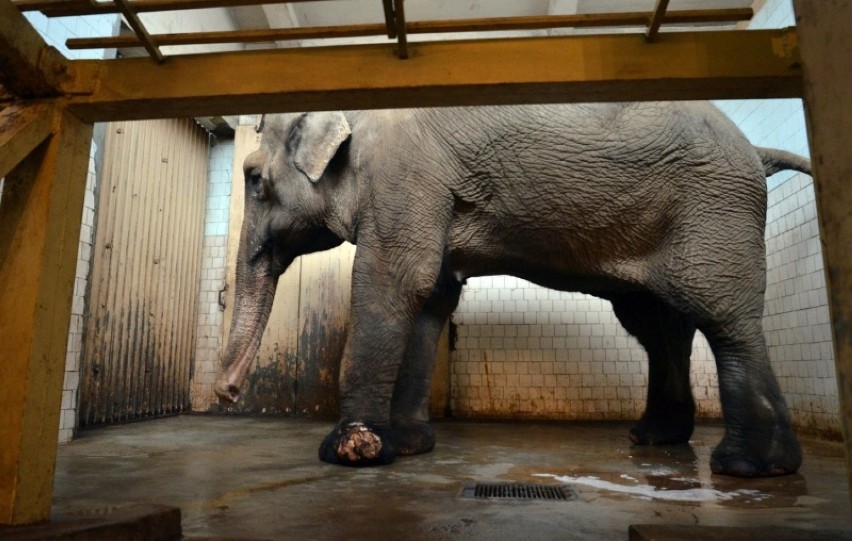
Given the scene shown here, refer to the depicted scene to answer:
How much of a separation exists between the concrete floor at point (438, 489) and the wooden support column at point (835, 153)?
2.72 ft

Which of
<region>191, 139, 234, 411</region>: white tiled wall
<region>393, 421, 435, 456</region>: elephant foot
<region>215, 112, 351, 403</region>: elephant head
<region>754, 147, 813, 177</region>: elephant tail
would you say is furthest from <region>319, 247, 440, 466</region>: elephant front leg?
<region>191, 139, 234, 411</region>: white tiled wall

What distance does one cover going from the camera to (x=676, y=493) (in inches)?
109

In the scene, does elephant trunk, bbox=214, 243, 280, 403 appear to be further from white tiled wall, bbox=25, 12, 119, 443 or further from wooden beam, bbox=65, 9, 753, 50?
wooden beam, bbox=65, 9, 753, 50

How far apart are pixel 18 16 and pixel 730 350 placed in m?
3.72

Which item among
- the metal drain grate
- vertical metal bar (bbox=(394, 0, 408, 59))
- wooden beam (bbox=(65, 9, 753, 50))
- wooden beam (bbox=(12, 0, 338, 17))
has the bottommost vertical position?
the metal drain grate

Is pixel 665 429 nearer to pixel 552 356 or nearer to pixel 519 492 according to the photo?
pixel 552 356

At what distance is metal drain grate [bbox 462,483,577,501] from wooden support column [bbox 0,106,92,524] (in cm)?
162

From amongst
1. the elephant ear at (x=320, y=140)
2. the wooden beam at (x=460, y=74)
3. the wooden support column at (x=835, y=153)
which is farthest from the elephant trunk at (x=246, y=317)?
the wooden support column at (x=835, y=153)

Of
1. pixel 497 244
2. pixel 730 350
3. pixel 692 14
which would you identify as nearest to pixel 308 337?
pixel 497 244

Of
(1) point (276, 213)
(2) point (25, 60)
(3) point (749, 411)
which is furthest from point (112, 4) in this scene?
(3) point (749, 411)

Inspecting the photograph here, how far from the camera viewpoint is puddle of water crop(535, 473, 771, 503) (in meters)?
2.65

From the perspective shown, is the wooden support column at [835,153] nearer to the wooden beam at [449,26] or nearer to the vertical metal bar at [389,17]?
the wooden beam at [449,26]

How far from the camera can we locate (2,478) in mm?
1730

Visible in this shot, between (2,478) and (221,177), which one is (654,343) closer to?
(2,478)
